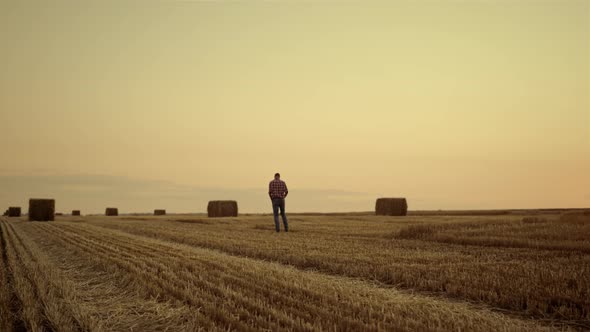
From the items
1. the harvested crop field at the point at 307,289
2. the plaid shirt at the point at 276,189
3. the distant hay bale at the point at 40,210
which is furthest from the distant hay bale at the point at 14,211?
the harvested crop field at the point at 307,289

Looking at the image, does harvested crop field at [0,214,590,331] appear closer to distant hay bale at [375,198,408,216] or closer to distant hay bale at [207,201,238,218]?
distant hay bale at [375,198,408,216]

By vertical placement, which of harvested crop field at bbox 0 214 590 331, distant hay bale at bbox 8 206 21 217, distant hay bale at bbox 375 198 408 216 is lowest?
harvested crop field at bbox 0 214 590 331

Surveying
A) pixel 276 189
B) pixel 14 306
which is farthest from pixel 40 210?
pixel 14 306

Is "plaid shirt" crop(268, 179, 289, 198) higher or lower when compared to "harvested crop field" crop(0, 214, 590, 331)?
higher

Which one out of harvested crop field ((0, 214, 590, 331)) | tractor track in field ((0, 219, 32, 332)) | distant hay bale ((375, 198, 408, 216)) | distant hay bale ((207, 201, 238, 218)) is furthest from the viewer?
distant hay bale ((207, 201, 238, 218))

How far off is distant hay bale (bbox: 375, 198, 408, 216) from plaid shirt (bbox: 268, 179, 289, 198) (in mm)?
23440

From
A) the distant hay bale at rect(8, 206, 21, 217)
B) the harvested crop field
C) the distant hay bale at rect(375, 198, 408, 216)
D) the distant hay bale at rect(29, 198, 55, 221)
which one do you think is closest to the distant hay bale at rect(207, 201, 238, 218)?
the distant hay bale at rect(29, 198, 55, 221)

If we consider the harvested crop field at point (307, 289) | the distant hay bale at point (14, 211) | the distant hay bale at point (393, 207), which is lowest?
the harvested crop field at point (307, 289)

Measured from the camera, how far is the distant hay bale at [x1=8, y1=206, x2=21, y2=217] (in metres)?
59.9

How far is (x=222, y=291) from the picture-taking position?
7.04m

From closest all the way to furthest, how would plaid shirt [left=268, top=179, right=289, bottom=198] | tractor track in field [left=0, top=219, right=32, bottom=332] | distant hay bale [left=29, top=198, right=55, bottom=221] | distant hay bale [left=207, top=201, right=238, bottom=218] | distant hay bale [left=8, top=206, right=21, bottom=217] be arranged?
tractor track in field [left=0, top=219, right=32, bottom=332]
plaid shirt [left=268, top=179, right=289, bottom=198]
distant hay bale [left=29, top=198, right=55, bottom=221]
distant hay bale [left=207, top=201, right=238, bottom=218]
distant hay bale [left=8, top=206, right=21, bottom=217]

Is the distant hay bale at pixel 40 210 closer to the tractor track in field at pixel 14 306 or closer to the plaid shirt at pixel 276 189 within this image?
the plaid shirt at pixel 276 189

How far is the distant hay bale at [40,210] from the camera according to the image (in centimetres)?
4006

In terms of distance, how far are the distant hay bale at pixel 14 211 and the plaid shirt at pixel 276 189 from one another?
5042 centimetres
